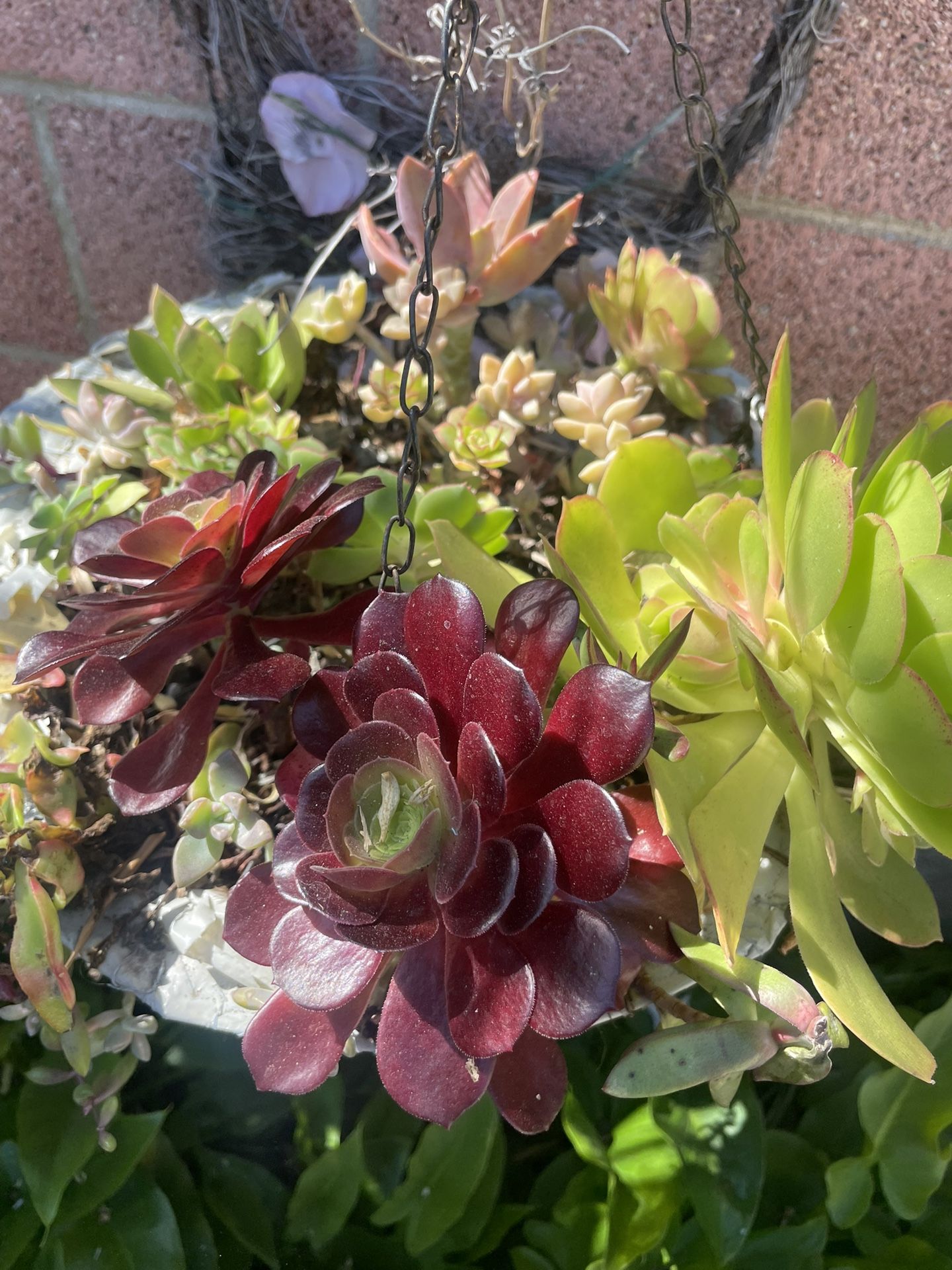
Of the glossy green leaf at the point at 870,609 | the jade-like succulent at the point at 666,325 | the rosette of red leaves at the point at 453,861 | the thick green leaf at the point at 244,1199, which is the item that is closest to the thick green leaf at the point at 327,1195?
the thick green leaf at the point at 244,1199

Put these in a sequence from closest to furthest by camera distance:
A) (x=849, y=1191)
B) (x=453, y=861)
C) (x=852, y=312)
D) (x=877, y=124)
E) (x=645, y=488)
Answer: (x=453, y=861) < (x=645, y=488) < (x=849, y=1191) < (x=877, y=124) < (x=852, y=312)

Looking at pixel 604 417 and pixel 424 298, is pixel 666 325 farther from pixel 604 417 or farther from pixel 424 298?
pixel 424 298

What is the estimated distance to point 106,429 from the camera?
74cm

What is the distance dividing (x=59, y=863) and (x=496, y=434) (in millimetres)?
443

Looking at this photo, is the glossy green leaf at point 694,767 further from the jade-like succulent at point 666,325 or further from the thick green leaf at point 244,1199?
the thick green leaf at point 244,1199

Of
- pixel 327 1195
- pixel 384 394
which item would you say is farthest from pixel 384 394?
pixel 327 1195

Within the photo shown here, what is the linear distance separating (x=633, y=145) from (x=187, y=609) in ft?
2.91

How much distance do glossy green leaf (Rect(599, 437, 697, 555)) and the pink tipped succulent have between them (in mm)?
208

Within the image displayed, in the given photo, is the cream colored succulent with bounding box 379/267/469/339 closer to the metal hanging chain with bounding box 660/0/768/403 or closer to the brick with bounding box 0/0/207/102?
the metal hanging chain with bounding box 660/0/768/403

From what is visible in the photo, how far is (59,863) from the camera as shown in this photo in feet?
1.90

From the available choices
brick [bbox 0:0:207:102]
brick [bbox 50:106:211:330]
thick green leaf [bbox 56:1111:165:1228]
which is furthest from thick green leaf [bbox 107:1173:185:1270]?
brick [bbox 0:0:207:102]

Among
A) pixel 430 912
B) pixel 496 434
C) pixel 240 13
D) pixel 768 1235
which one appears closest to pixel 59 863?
pixel 430 912

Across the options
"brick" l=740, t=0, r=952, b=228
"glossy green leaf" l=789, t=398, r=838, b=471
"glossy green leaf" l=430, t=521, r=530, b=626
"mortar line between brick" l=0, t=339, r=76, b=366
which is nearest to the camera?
"glossy green leaf" l=430, t=521, r=530, b=626

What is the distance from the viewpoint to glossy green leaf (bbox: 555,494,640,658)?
0.52 m
